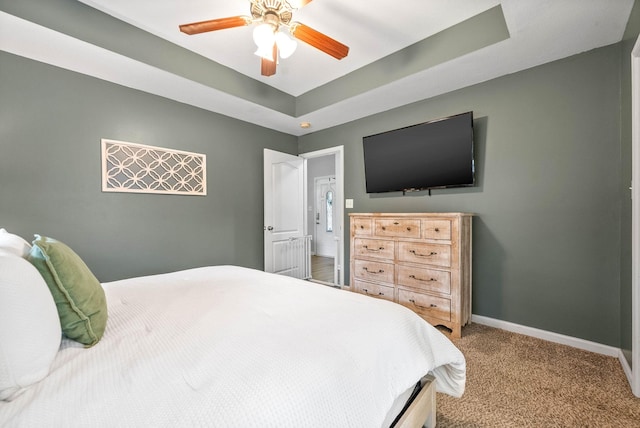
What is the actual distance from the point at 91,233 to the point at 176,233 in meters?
0.73

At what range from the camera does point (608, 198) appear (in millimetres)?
2047

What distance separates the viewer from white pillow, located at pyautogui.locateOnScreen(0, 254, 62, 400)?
2.07 ft

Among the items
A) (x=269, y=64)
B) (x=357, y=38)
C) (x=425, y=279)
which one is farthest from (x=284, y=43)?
(x=425, y=279)

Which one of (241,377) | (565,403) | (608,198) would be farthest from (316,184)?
(241,377)

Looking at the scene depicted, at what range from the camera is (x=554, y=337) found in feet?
7.36

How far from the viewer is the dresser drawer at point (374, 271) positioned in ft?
9.04

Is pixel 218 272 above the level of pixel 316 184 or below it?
below

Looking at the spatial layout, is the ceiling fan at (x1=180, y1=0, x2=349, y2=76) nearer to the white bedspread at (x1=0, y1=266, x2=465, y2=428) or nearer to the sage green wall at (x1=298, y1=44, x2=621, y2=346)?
the white bedspread at (x1=0, y1=266, x2=465, y2=428)

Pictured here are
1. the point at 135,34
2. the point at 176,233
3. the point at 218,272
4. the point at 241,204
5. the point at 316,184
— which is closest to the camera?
the point at 218,272

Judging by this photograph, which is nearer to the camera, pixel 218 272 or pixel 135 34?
pixel 218 272

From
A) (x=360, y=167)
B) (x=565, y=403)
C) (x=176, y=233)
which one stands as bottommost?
(x=565, y=403)

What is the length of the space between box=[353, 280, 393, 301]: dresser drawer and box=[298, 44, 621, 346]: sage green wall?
843 mm

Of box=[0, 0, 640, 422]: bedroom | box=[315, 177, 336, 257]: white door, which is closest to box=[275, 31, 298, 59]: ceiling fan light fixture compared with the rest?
box=[0, 0, 640, 422]: bedroom

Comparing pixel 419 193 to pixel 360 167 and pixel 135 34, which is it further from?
pixel 135 34
